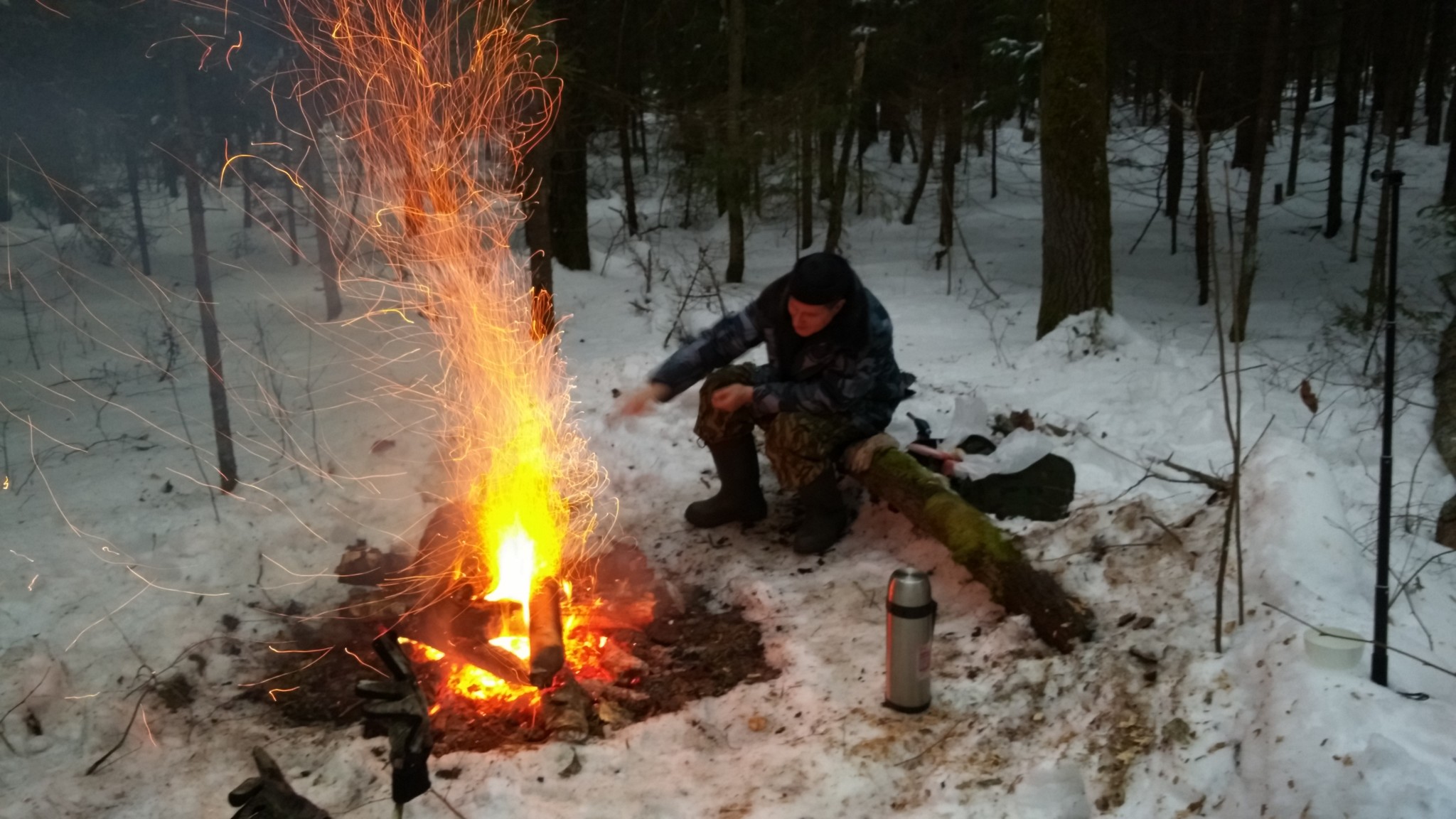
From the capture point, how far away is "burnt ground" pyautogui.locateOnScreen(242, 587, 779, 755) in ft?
11.6

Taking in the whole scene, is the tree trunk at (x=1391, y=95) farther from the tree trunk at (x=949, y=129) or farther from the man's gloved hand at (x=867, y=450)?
the man's gloved hand at (x=867, y=450)

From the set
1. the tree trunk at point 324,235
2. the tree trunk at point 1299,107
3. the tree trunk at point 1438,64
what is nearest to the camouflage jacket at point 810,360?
the tree trunk at point 324,235

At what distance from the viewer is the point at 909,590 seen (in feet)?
11.1

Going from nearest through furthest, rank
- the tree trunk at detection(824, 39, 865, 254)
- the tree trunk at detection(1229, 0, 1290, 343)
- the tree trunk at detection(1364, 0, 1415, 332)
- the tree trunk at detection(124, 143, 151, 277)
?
the tree trunk at detection(124, 143, 151, 277) < the tree trunk at detection(1364, 0, 1415, 332) < the tree trunk at detection(1229, 0, 1290, 343) < the tree trunk at detection(824, 39, 865, 254)

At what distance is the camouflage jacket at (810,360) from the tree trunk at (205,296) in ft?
8.13

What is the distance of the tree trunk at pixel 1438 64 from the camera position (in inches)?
530

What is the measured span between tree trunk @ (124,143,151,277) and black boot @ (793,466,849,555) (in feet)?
16.6

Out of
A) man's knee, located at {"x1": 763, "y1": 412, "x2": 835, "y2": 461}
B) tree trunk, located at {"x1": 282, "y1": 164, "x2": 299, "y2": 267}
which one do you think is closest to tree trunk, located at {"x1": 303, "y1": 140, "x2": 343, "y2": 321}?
tree trunk, located at {"x1": 282, "y1": 164, "x2": 299, "y2": 267}

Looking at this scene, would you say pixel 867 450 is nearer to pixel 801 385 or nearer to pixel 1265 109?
pixel 801 385

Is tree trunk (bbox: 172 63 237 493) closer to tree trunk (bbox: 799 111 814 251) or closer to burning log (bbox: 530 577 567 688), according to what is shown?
burning log (bbox: 530 577 567 688)

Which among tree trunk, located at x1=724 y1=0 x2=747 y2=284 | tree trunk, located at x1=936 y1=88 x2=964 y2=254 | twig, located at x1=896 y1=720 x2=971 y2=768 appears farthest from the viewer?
tree trunk, located at x1=936 y1=88 x2=964 y2=254

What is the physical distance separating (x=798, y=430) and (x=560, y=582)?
138 centimetres

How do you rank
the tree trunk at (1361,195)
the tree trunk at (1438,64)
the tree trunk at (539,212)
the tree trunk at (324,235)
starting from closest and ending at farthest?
the tree trunk at (539,212)
the tree trunk at (324,235)
the tree trunk at (1438,64)
the tree trunk at (1361,195)

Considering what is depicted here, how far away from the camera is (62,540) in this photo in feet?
14.9
